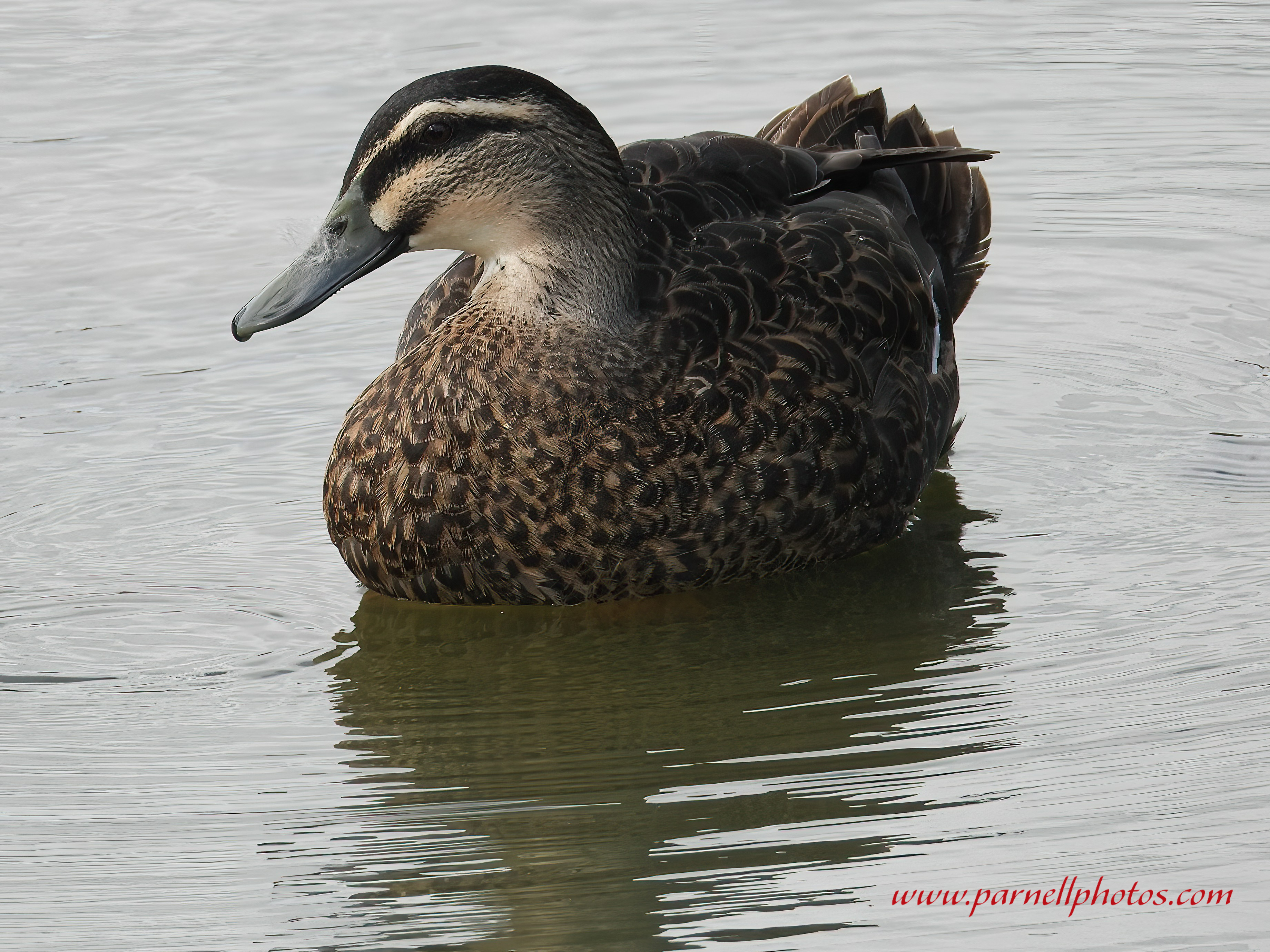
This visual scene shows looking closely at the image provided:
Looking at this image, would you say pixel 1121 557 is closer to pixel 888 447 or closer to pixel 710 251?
pixel 888 447

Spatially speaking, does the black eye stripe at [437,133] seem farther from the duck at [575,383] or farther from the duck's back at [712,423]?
the duck's back at [712,423]

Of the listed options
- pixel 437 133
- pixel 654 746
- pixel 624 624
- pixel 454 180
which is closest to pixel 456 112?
pixel 437 133

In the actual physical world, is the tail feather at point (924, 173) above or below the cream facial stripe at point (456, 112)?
below

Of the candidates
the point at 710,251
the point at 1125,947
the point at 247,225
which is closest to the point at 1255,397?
the point at 710,251

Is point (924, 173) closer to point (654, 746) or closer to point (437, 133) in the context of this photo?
point (437, 133)

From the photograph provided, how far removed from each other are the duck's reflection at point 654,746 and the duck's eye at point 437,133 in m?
1.47

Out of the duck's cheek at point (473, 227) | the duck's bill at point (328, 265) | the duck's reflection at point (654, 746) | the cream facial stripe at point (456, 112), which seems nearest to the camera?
the duck's reflection at point (654, 746)

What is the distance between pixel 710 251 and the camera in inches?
264

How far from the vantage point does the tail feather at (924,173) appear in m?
8.18

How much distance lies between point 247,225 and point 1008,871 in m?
5.66

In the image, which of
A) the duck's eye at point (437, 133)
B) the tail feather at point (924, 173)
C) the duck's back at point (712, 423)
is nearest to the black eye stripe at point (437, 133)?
the duck's eye at point (437, 133)

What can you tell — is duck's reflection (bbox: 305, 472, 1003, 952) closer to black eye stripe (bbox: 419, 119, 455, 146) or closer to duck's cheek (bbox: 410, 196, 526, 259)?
duck's cheek (bbox: 410, 196, 526, 259)

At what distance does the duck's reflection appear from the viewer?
471 centimetres

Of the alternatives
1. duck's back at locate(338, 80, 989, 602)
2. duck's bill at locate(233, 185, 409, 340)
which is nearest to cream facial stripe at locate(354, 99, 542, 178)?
duck's bill at locate(233, 185, 409, 340)
